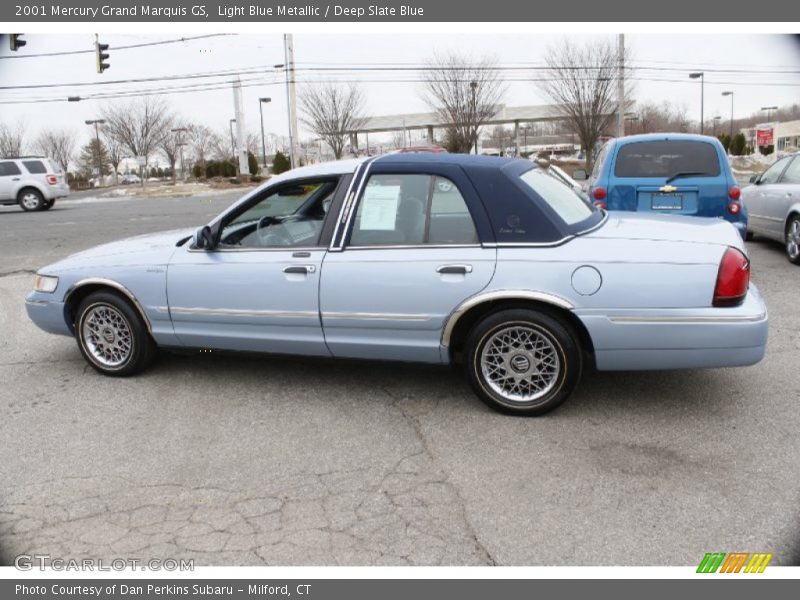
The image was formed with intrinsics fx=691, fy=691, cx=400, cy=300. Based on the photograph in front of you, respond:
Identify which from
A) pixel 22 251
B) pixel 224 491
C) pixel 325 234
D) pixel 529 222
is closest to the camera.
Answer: pixel 224 491

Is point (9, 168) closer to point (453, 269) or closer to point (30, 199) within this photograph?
point (30, 199)

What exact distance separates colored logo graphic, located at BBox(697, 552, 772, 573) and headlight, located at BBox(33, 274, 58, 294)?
4778mm

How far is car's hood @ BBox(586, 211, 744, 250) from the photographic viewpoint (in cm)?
414

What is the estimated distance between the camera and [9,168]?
24484mm

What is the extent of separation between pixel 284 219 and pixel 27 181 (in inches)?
922

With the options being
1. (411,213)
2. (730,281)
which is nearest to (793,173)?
(730,281)

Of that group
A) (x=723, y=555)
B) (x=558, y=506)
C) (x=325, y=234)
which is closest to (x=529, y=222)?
(x=325, y=234)

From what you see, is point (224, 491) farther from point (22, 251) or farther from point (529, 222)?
point (22, 251)

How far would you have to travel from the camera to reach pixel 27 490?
3.58 meters

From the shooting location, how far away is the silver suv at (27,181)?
80.2ft

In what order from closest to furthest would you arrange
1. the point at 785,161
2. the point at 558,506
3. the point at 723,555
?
1. the point at 723,555
2. the point at 558,506
3. the point at 785,161

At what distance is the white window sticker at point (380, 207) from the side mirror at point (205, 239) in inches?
43.9

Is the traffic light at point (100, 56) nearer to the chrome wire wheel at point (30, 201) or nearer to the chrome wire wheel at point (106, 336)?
the chrome wire wheel at point (30, 201)

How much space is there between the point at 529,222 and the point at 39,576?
3.09 m
